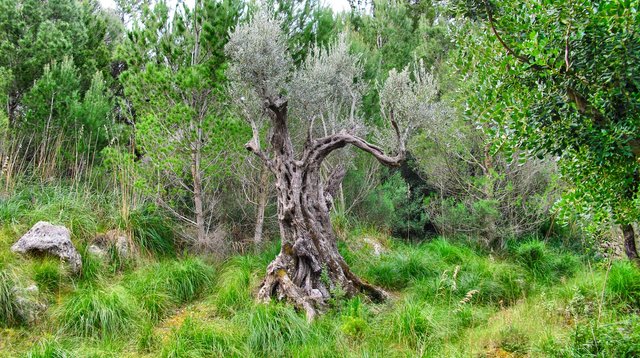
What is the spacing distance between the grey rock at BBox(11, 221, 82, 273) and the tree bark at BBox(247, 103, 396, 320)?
7.44 feet

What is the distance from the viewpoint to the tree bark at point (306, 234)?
542 centimetres

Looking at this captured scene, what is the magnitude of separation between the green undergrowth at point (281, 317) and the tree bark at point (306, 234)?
234 mm

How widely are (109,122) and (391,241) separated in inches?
210

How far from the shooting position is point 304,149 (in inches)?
251

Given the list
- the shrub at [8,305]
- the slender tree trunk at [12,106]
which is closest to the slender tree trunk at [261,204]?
the shrub at [8,305]

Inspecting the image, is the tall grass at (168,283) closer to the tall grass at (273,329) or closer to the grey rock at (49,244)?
the grey rock at (49,244)

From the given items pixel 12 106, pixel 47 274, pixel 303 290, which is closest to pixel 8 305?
pixel 47 274

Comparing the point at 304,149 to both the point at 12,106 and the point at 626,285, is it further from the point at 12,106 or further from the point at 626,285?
the point at 12,106

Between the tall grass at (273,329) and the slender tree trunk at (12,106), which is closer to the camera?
the tall grass at (273,329)

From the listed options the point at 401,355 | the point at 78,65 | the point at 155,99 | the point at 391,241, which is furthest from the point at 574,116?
the point at 78,65

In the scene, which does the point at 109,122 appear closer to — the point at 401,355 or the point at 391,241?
the point at 391,241

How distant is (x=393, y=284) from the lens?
6.42m

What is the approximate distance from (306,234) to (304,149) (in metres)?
1.26

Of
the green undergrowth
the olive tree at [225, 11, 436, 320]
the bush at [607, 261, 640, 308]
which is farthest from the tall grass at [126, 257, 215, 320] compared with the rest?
the bush at [607, 261, 640, 308]
